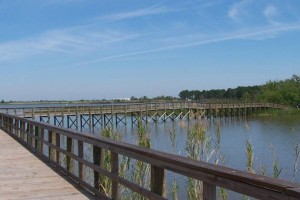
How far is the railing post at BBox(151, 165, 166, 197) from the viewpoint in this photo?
13.6 feet

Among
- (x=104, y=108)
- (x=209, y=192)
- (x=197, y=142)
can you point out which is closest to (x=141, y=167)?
(x=197, y=142)

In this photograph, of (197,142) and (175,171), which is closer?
(175,171)

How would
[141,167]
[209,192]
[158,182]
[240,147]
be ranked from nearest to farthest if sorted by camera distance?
[209,192] < [158,182] < [141,167] < [240,147]

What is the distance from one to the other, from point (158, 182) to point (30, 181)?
11.8ft

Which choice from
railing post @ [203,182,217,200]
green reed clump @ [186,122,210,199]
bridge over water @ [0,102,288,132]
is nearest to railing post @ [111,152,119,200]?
green reed clump @ [186,122,210,199]

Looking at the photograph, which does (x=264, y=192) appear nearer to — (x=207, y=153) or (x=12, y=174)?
(x=207, y=153)

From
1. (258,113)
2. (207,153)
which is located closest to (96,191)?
(207,153)

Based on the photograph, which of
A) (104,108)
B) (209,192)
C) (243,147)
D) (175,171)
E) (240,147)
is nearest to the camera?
(209,192)

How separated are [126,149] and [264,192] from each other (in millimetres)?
2426

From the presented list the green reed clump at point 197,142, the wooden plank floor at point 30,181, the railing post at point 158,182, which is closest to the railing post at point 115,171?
the wooden plank floor at point 30,181

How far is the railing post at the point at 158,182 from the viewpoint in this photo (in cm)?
414

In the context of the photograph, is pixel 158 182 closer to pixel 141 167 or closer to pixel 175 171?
pixel 175 171

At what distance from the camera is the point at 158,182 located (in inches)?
163

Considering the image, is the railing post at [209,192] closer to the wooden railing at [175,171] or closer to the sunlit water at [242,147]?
the wooden railing at [175,171]
